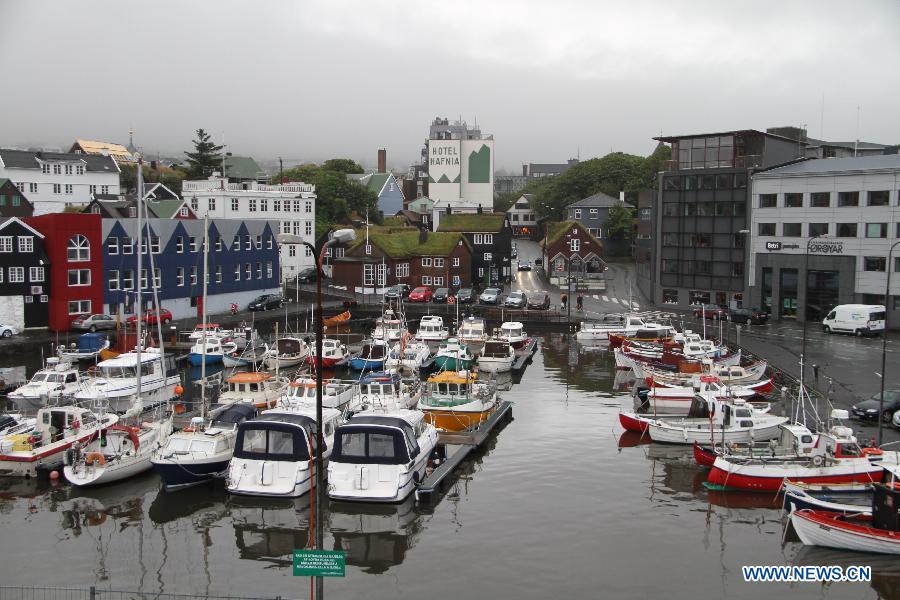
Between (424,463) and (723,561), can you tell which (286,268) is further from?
(723,561)

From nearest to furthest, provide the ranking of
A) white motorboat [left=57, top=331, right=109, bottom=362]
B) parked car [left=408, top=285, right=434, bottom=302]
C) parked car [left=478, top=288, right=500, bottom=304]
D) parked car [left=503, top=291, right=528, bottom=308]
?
white motorboat [left=57, top=331, right=109, bottom=362], parked car [left=503, top=291, right=528, bottom=308], parked car [left=478, top=288, right=500, bottom=304], parked car [left=408, top=285, right=434, bottom=302]

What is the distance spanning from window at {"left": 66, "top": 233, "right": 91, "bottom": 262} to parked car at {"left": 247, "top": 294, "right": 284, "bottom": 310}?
1383 centimetres

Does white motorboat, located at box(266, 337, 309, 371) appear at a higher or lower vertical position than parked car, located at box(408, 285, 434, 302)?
lower

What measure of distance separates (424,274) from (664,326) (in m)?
28.6

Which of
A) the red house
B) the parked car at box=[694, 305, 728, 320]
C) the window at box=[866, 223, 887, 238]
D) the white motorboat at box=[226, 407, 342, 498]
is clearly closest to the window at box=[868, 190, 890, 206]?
the window at box=[866, 223, 887, 238]

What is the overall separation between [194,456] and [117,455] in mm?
2965

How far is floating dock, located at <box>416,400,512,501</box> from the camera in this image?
90.2 ft

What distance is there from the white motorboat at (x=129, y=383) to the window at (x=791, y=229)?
44.9 metres

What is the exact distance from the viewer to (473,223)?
89.8 m

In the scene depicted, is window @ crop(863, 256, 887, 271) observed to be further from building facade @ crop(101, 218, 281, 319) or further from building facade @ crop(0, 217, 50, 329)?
building facade @ crop(0, 217, 50, 329)

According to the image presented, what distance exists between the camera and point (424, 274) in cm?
8169

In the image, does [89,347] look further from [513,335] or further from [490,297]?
[490,297]

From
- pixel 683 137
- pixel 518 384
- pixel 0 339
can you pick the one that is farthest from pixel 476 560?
pixel 683 137

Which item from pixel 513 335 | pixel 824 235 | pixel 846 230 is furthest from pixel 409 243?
pixel 846 230
